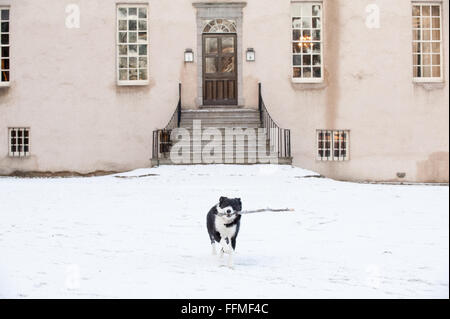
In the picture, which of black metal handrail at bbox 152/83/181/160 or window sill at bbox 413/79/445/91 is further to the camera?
window sill at bbox 413/79/445/91

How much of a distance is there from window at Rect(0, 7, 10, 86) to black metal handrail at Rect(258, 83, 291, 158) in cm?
791

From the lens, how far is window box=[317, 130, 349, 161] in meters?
17.2

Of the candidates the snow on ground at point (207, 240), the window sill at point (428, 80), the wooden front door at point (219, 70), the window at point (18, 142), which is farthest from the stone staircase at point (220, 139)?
the window sill at point (428, 80)

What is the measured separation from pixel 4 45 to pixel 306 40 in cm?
938

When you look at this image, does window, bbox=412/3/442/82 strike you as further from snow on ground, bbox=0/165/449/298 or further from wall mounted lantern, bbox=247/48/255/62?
snow on ground, bbox=0/165/449/298

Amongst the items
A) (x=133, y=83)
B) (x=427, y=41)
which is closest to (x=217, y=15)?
(x=133, y=83)

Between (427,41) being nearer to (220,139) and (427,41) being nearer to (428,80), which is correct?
(428,80)

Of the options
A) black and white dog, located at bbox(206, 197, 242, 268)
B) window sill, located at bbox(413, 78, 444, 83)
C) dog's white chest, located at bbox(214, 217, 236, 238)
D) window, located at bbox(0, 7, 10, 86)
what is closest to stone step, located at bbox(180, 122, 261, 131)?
window sill, located at bbox(413, 78, 444, 83)

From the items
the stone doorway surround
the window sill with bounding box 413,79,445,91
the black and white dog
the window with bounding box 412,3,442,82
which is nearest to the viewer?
the black and white dog

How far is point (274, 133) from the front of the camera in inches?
631

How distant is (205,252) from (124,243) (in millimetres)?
1154

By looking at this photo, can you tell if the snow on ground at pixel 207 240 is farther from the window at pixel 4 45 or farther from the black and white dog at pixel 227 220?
the window at pixel 4 45

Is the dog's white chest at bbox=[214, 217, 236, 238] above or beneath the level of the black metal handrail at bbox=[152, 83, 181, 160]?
beneath
